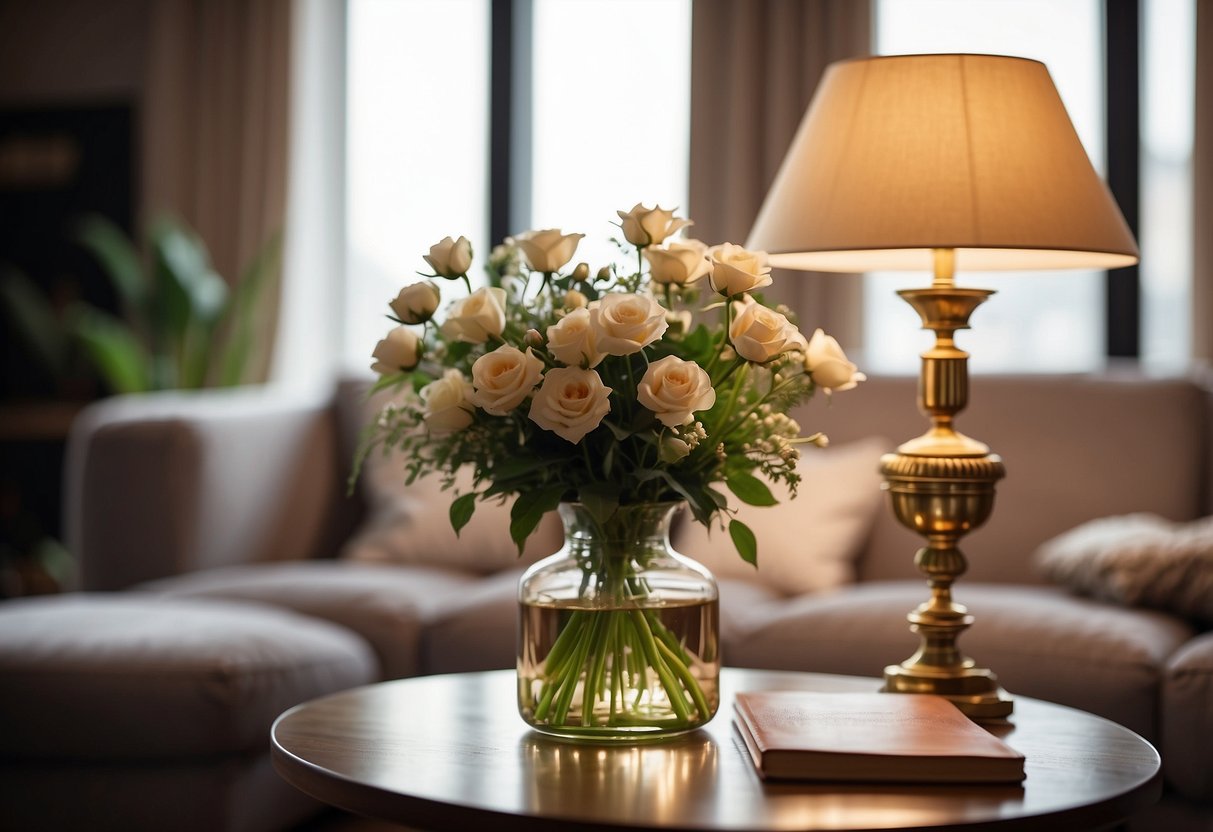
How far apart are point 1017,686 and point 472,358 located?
1290 mm

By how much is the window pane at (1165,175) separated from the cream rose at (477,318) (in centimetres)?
293

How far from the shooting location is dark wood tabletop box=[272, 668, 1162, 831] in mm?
1049

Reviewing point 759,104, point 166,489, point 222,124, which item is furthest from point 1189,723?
point 222,124

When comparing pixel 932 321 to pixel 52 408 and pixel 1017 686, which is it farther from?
pixel 52 408

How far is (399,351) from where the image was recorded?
129 cm

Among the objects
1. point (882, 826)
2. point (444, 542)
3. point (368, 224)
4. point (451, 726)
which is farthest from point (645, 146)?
point (882, 826)

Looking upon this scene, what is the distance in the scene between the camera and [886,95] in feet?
4.84

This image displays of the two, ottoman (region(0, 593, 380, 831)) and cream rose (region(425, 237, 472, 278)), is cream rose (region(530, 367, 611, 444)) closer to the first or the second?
cream rose (region(425, 237, 472, 278))

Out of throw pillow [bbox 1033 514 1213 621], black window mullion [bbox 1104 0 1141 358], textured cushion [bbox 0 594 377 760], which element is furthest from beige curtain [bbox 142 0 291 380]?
throw pillow [bbox 1033 514 1213 621]

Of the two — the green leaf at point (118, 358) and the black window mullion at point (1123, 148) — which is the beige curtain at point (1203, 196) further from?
the green leaf at point (118, 358)

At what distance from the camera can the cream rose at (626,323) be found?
1167 millimetres

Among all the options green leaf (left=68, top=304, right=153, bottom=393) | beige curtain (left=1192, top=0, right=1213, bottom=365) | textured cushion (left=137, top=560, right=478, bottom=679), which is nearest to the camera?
textured cushion (left=137, top=560, right=478, bottom=679)

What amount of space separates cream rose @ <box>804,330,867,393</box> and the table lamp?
132 mm

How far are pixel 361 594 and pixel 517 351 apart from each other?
150cm
